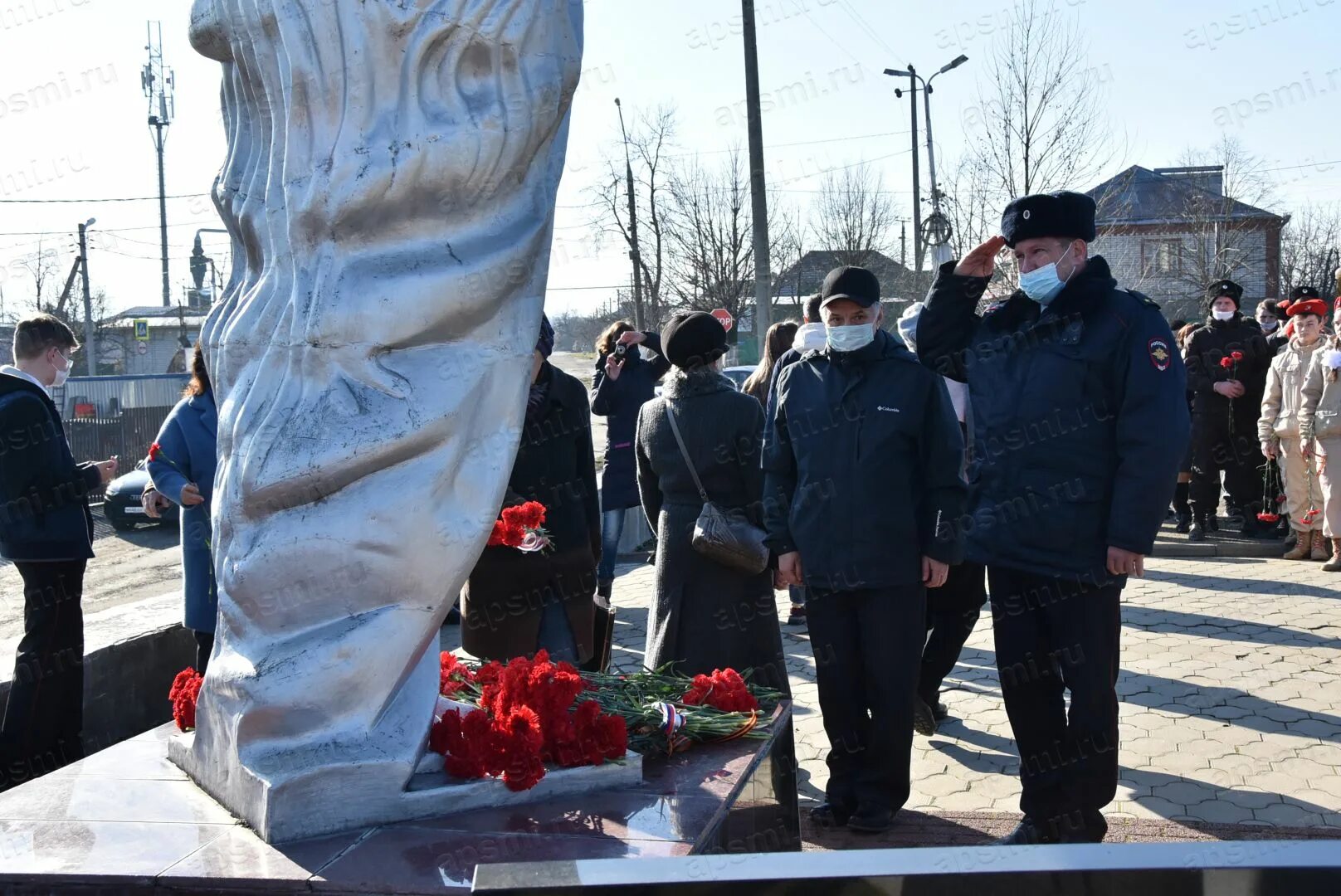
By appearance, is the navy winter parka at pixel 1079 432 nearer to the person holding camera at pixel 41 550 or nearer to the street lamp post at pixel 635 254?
the person holding camera at pixel 41 550

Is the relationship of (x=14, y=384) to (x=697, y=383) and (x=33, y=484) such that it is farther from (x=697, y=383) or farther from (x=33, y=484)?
(x=697, y=383)

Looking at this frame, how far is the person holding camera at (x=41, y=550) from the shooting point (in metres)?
4.92

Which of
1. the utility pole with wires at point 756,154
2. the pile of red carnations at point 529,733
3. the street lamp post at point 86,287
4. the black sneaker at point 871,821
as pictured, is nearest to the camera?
the pile of red carnations at point 529,733

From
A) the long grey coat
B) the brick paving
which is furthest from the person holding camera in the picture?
the brick paving

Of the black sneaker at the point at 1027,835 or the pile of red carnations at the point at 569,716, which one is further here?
the black sneaker at the point at 1027,835

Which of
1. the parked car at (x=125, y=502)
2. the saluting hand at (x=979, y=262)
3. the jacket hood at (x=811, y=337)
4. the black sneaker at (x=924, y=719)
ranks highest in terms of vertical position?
the saluting hand at (x=979, y=262)

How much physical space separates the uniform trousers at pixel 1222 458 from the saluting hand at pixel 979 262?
7.02 meters

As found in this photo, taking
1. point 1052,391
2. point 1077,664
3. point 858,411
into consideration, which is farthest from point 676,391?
point 1077,664

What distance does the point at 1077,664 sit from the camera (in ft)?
13.3

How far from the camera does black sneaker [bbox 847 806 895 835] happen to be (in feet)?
15.3

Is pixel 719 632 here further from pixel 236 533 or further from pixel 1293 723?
pixel 1293 723

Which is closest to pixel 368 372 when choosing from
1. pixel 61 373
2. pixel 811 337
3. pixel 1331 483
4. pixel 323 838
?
pixel 323 838

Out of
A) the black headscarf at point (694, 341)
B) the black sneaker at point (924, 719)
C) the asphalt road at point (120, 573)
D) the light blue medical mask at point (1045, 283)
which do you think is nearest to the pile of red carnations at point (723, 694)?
the black headscarf at point (694, 341)

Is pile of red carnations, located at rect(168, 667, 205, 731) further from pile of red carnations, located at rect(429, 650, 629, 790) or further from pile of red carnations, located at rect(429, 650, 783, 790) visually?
pile of red carnations, located at rect(429, 650, 629, 790)
